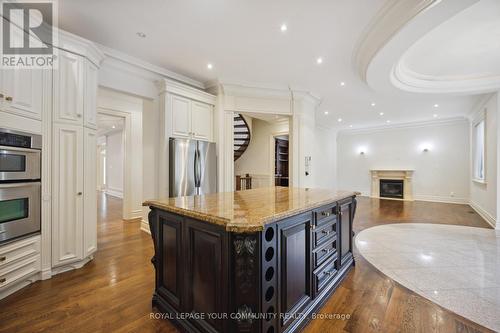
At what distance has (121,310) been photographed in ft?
5.90

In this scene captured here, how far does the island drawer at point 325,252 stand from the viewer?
1823 millimetres

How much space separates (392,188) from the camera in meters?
8.15

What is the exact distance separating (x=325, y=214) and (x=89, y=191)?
276cm

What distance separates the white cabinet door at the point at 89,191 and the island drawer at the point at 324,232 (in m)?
2.64

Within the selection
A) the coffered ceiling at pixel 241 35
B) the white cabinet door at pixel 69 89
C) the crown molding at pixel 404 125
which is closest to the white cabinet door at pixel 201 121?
the coffered ceiling at pixel 241 35

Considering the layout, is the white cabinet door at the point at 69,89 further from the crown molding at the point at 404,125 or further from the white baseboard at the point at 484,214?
the crown molding at the point at 404,125

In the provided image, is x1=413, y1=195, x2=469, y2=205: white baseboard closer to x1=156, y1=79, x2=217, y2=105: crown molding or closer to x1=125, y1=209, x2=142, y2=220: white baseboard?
x1=156, y1=79, x2=217, y2=105: crown molding

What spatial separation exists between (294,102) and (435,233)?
3607 millimetres

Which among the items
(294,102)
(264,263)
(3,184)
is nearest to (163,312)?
(264,263)

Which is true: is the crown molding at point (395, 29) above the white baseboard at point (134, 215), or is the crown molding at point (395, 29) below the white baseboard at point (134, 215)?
above

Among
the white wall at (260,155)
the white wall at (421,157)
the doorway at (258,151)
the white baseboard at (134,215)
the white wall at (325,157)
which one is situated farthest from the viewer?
the white wall at (325,157)

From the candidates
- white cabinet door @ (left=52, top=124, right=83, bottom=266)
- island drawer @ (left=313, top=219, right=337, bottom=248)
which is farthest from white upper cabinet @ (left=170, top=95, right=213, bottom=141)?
island drawer @ (left=313, top=219, right=337, bottom=248)

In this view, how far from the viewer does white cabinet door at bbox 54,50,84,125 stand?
2.37 m

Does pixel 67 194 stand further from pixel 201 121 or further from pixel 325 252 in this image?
pixel 325 252
